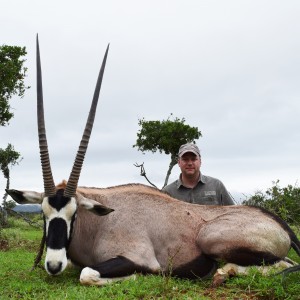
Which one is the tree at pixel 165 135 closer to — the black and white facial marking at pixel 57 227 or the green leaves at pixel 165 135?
the green leaves at pixel 165 135

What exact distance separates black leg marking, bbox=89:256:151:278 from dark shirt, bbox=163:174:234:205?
2941 mm

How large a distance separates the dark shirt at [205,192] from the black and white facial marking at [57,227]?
3.15 metres

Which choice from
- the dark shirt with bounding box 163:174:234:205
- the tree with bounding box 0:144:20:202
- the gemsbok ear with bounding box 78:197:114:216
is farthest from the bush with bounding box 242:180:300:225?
the tree with bounding box 0:144:20:202

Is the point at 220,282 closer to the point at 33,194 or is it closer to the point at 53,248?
the point at 53,248

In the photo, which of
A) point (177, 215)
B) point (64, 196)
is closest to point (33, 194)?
point (64, 196)

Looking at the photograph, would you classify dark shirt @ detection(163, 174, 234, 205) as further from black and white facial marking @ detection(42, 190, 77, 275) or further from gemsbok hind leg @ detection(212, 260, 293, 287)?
black and white facial marking @ detection(42, 190, 77, 275)

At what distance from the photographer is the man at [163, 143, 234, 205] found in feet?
27.0

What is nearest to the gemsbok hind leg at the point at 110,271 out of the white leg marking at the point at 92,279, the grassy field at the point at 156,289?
the white leg marking at the point at 92,279

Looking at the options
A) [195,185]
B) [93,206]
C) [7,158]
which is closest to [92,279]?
[93,206]

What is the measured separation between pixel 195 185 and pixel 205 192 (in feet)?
0.67

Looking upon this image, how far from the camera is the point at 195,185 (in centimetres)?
841

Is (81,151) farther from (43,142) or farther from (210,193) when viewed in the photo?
(210,193)

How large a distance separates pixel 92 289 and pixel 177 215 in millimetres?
1587

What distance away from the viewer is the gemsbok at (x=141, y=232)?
17.8ft
